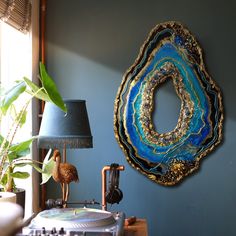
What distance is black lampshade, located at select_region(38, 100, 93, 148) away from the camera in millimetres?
1829

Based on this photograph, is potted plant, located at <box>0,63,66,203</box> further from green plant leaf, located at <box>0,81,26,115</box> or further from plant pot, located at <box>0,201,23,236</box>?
plant pot, located at <box>0,201,23,236</box>

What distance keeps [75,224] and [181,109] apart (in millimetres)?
1311

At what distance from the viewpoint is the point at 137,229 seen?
5.91 feet

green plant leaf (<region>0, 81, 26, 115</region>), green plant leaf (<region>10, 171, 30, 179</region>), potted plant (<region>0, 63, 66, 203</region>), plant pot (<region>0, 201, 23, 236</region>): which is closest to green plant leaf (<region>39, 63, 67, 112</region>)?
potted plant (<region>0, 63, 66, 203</region>)

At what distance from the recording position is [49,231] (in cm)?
136

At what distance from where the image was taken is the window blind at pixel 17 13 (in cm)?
202

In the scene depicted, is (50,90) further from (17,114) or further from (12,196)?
(12,196)

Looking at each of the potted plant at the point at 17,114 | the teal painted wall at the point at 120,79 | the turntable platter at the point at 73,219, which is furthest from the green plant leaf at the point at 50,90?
the teal painted wall at the point at 120,79

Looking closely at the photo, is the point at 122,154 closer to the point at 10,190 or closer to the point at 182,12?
the point at 10,190

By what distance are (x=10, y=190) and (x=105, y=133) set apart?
0.82 metres

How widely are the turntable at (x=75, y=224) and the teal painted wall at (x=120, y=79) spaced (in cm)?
96

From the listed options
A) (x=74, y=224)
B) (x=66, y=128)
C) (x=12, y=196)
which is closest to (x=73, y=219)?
(x=74, y=224)

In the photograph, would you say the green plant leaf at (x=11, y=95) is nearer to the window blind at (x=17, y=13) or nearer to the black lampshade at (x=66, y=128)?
the black lampshade at (x=66, y=128)

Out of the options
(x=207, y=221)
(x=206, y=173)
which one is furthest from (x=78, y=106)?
(x=207, y=221)
